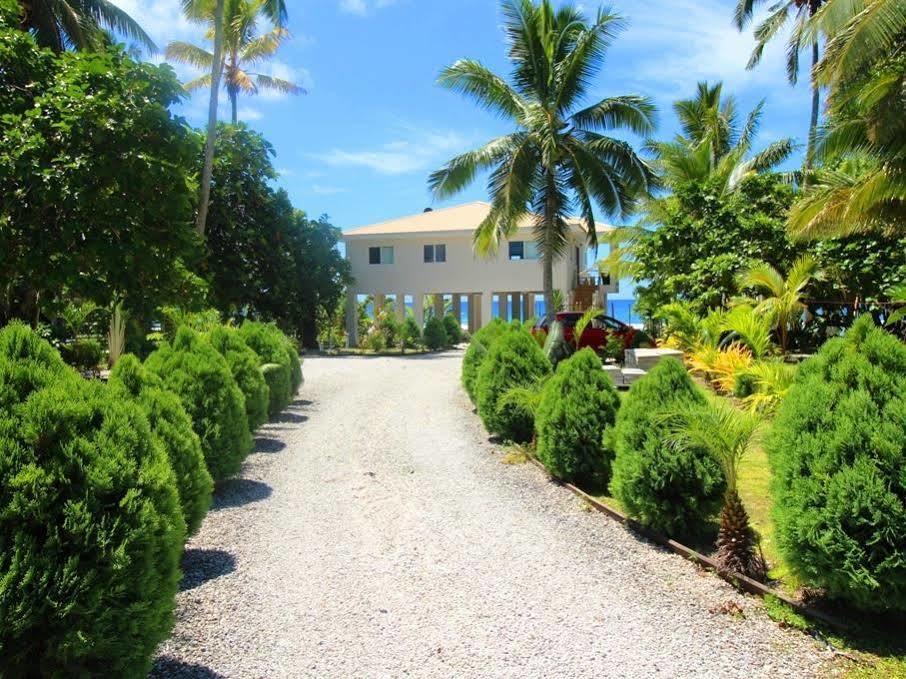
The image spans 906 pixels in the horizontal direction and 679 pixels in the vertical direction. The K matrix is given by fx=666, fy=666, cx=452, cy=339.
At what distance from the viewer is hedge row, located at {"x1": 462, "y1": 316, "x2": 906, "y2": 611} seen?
358cm

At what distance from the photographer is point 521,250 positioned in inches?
1276

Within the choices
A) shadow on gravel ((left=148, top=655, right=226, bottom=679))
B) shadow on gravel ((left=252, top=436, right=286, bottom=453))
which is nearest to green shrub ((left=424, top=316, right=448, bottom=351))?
shadow on gravel ((left=252, top=436, right=286, bottom=453))

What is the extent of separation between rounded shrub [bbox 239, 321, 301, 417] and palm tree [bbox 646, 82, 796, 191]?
1495 centimetres

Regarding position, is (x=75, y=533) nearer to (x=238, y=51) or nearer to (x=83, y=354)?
(x=83, y=354)

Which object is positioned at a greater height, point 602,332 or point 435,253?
point 435,253

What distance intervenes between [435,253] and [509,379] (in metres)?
24.0

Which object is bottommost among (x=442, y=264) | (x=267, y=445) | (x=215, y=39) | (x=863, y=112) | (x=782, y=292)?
(x=267, y=445)

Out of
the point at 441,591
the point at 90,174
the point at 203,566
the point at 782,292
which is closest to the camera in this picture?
the point at 441,591

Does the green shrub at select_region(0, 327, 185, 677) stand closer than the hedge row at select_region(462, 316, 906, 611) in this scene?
Yes

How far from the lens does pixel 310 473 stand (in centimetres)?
786

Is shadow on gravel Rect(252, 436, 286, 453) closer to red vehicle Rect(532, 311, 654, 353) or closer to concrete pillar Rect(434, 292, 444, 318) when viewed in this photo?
red vehicle Rect(532, 311, 654, 353)

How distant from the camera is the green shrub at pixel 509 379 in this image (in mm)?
9359

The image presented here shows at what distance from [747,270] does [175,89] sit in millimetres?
15006

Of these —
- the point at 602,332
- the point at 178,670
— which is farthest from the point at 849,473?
the point at 602,332
